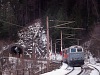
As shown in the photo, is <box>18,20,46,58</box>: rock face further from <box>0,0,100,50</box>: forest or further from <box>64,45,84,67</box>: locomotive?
<box>64,45,84,67</box>: locomotive

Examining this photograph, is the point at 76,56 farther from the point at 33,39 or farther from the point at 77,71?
the point at 33,39

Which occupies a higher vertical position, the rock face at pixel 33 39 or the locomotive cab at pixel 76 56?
the rock face at pixel 33 39

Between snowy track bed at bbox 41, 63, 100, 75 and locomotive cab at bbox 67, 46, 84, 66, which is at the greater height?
locomotive cab at bbox 67, 46, 84, 66

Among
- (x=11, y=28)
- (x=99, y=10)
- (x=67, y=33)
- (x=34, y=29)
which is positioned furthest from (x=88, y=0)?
(x=11, y=28)

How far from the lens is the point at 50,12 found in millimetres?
82125

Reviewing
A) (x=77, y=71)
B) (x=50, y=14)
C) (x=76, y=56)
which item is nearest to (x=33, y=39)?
(x=50, y=14)

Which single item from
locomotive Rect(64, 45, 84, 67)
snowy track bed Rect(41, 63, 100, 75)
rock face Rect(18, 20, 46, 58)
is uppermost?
rock face Rect(18, 20, 46, 58)

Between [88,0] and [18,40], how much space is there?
22065 millimetres

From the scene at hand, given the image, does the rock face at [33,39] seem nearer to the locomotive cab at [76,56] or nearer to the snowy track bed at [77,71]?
the locomotive cab at [76,56]

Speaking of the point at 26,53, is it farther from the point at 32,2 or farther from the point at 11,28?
the point at 32,2

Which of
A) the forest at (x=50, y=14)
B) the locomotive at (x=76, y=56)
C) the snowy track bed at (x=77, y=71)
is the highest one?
the forest at (x=50, y=14)

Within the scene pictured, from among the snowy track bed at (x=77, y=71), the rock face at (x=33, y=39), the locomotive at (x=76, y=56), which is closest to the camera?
the snowy track bed at (x=77, y=71)

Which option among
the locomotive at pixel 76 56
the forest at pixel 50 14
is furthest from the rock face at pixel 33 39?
the locomotive at pixel 76 56

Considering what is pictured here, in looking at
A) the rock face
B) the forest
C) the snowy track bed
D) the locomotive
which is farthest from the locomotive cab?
the rock face
